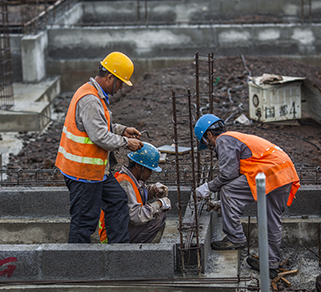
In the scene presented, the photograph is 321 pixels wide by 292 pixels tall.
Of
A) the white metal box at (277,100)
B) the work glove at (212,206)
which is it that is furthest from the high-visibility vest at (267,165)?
the white metal box at (277,100)

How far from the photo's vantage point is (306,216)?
5484mm

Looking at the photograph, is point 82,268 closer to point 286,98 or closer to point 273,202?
point 273,202

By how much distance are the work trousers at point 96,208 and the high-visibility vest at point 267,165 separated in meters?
1.21

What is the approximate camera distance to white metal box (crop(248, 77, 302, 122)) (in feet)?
→ 28.3

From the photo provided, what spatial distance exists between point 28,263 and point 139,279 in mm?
955

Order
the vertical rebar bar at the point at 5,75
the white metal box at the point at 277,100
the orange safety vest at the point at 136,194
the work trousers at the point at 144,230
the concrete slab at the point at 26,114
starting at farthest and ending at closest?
the vertical rebar bar at the point at 5,75, the concrete slab at the point at 26,114, the white metal box at the point at 277,100, the work trousers at the point at 144,230, the orange safety vest at the point at 136,194

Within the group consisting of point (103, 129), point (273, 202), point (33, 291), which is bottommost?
point (33, 291)

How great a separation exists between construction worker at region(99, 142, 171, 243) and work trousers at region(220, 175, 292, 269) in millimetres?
605

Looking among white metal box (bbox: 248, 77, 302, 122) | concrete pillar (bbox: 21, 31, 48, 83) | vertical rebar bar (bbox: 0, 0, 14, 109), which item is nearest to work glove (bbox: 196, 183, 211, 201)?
white metal box (bbox: 248, 77, 302, 122)

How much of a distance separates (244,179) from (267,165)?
0.28 meters

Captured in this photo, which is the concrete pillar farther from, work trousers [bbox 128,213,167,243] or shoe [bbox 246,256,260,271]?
shoe [bbox 246,256,260,271]

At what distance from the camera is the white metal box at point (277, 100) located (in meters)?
8.62

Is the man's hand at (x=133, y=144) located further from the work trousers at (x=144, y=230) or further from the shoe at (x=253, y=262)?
the shoe at (x=253, y=262)

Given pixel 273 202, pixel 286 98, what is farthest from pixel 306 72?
pixel 273 202
